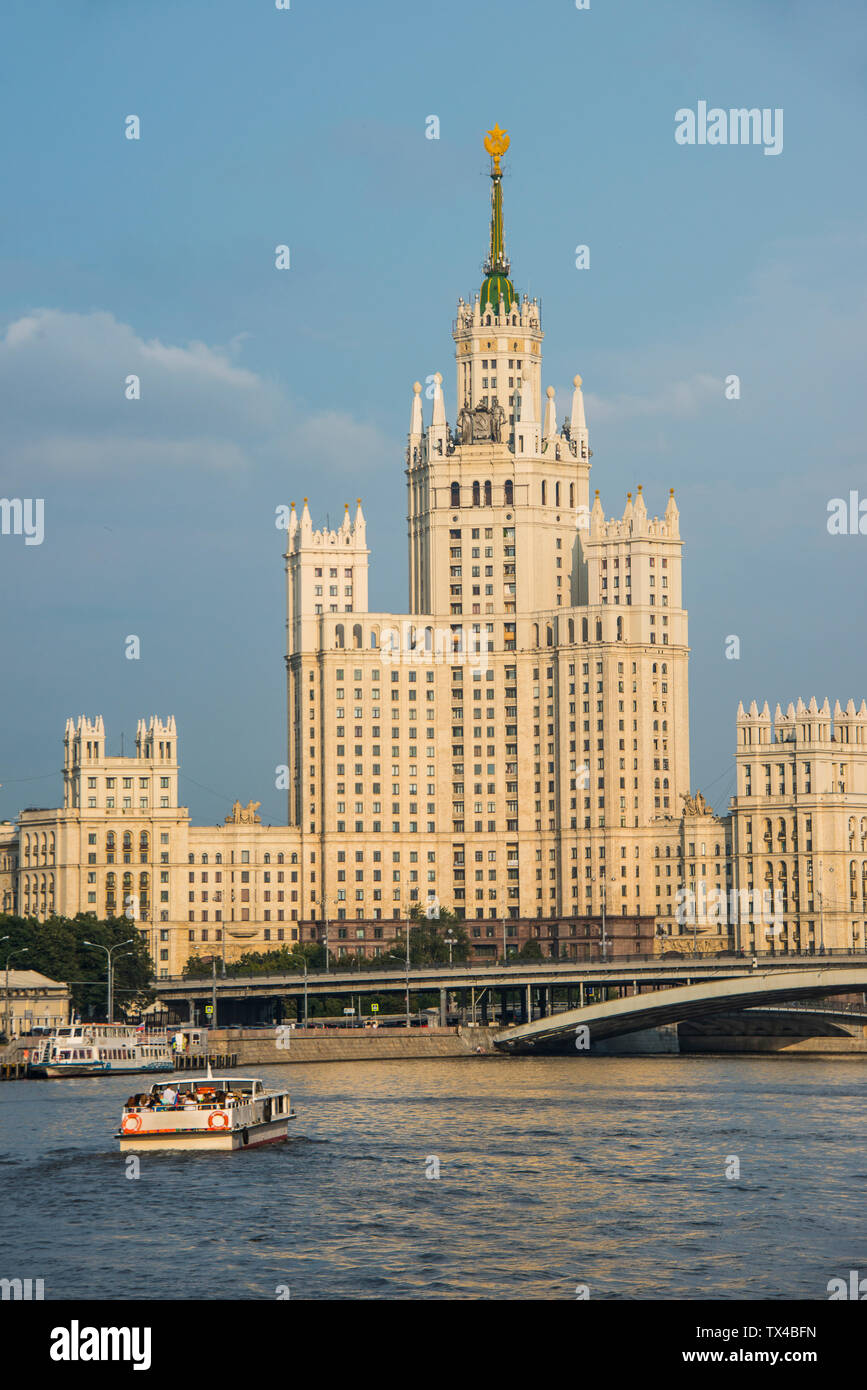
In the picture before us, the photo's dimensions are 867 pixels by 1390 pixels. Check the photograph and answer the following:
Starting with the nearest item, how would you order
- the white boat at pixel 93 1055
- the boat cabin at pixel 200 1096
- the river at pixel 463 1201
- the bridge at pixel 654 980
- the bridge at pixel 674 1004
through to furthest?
the river at pixel 463 1201 < the boat cabin at pixel 200 1096 < the bridge at pixel 674 1004 < the bridge at pixel 654 980 < the white boat at pixel 93 1055

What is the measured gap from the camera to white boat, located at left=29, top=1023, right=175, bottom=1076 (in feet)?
514

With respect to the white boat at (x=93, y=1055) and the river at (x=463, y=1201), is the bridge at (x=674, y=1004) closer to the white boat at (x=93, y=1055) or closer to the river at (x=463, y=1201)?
the river at (x=463, y=1201)

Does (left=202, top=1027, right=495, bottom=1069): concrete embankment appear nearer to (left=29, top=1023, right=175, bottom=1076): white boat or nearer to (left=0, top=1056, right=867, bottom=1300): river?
(left=29, top=1023, right=175, bottom=1076): white boat

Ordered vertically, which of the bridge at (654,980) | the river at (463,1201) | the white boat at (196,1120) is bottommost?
the river at (463,1201)

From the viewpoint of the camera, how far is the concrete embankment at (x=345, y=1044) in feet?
559

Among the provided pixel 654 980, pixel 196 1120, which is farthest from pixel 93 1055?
pixel 196 1120

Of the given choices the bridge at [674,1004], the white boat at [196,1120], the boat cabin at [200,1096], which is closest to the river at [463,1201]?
the white boat at [196,1120]

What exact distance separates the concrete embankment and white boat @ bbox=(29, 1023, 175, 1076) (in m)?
6.29

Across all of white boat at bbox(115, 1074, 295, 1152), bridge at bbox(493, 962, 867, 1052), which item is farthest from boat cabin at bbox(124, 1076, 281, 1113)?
bridge at bbox(493, 962, 867, 1052)

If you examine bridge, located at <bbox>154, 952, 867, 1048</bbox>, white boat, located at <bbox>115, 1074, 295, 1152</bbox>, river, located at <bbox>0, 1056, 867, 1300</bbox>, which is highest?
bridge, located at <bbox>154, 952, 867, 1048</bbox>

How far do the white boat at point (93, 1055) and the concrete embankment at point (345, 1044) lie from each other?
20.6 ft
